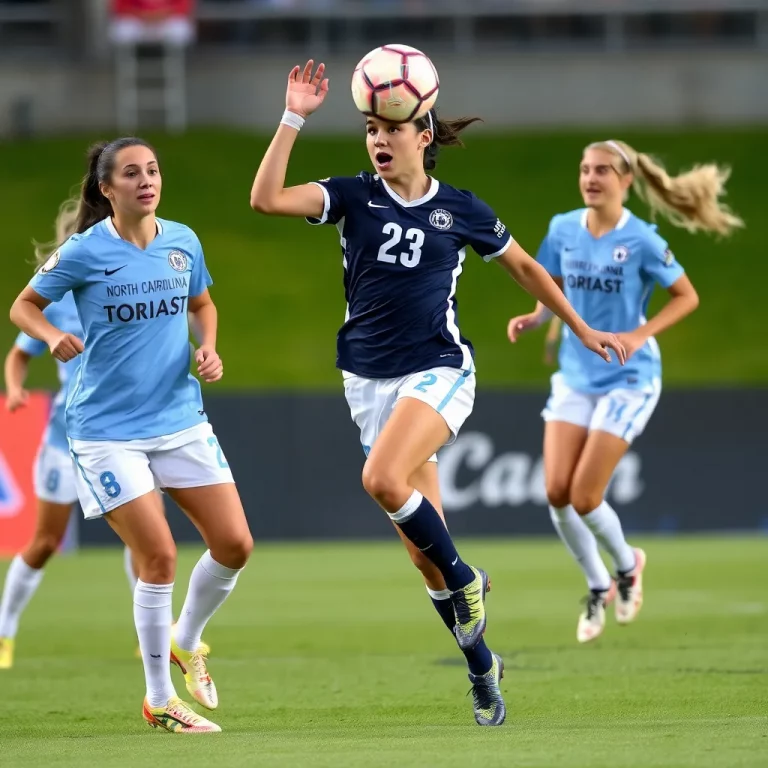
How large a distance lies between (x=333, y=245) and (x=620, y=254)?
623 inches

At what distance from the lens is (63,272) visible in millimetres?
6297

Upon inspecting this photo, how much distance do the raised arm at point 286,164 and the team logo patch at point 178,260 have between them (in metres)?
0.53

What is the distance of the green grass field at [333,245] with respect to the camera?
22000 mm

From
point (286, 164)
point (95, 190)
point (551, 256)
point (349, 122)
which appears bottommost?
point (349, 122)

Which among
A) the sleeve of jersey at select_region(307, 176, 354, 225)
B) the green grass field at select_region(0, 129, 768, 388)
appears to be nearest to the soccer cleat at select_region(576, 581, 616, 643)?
the sleeve of jersey at select_region(307, 176, 354, 225)

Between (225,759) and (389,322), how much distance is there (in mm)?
1920

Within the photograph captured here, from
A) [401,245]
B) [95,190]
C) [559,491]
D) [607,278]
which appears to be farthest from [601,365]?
[95,190]

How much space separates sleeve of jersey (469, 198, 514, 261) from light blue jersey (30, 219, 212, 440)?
117 centimetres

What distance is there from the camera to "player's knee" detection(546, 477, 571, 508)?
8984 millimetres

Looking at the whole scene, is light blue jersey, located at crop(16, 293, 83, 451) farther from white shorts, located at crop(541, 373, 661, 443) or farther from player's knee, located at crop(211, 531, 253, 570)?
→ white shorts, located at crop(541, 373, 661, 443)

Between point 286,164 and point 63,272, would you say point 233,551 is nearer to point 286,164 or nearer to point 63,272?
point 63,272

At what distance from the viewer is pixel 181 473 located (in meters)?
6.36

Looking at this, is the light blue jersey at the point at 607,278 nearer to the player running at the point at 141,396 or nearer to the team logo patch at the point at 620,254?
the team logo patch at the point at 620,254

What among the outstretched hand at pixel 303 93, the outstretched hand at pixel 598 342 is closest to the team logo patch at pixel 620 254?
the outstretched hand at pixel 598 342
